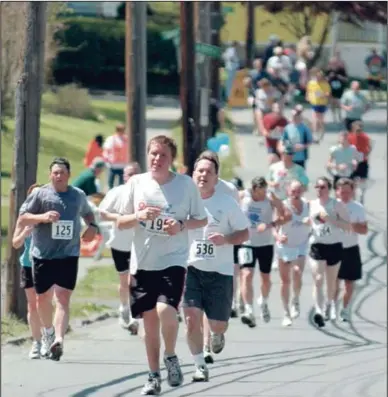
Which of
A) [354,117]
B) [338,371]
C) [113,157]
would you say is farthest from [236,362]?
[354,117]

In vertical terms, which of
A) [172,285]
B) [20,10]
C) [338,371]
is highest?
[20,10]

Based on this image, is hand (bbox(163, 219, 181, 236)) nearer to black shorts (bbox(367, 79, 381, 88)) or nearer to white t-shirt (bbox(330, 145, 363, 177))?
white t-shirt (bbox(330, 145, 363, 177))

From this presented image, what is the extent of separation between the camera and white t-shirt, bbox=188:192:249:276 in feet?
38.5

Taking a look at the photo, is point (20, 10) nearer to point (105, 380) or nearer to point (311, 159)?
point (105, 380)

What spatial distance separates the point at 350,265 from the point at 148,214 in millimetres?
7545

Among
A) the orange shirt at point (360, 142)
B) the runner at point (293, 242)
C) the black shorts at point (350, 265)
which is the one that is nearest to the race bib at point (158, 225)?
the runner at point (293, 242)

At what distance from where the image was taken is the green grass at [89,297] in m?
15.5

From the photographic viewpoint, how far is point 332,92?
39375mm

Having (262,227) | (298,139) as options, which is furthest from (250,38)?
(262,227)

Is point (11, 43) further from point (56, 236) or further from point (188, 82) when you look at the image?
point (56, 236)

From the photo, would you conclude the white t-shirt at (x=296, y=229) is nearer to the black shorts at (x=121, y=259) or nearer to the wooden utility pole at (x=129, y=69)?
the black shorts at (x=121, y=259)

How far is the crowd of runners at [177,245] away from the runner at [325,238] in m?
0.01

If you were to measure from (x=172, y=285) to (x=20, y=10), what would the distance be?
10.4 m

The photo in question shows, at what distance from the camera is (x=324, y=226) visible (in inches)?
668
